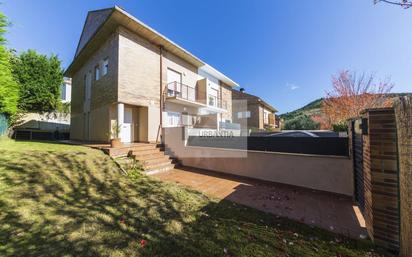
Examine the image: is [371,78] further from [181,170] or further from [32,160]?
[32,160]

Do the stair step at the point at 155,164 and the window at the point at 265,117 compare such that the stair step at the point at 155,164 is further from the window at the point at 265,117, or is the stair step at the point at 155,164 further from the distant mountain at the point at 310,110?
the distant mountain at the point at 310,110

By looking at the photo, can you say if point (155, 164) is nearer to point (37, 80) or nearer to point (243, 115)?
point (37, 80)

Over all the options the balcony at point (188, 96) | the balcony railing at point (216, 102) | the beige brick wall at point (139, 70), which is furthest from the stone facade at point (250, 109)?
the beige brick wall at point (139, 70)

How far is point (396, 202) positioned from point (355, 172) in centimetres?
209

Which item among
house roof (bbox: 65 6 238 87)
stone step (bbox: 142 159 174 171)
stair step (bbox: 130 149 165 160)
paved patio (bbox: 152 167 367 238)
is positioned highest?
house roof (bbox: 65 6 238 87)

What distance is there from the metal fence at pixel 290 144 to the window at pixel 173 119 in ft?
18.7

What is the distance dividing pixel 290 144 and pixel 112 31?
1179 cm

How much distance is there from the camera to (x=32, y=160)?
5.10m

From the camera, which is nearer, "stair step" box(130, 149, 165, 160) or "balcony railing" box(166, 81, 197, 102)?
"stair step" box(130, 149, 165, 160)

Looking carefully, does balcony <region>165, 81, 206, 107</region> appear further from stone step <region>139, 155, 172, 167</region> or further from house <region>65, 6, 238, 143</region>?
stone step <region>139, 155, 172, 167</region>

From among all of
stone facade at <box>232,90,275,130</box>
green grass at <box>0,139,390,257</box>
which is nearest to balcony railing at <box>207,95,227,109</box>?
stone facade at <box>232,90,275,130</box>

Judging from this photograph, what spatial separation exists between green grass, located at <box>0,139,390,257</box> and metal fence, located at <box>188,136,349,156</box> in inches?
104

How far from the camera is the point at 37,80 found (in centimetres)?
1677

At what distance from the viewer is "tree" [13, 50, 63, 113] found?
1608 cm
